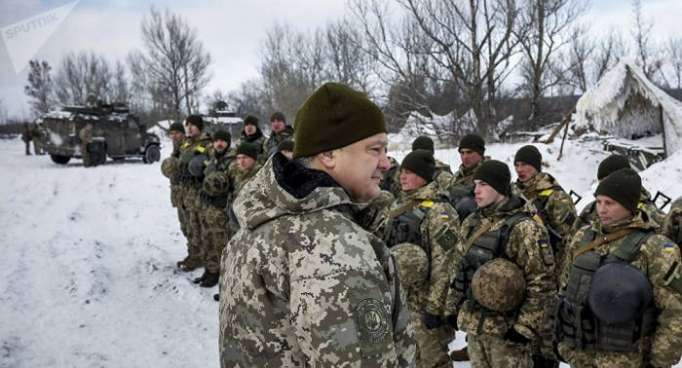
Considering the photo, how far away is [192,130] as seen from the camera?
717cm

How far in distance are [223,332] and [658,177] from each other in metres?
8.74

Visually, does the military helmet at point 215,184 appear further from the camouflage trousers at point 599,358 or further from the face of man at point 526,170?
the camouflage trousers at point 599,358

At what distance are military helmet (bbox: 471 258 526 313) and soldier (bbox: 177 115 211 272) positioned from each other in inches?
193

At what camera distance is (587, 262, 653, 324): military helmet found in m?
2.59

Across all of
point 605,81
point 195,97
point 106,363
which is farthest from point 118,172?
point 195,97

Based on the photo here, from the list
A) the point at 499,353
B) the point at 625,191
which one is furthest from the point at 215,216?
the point at 625,191

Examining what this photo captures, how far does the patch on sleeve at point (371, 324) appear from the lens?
1084mm

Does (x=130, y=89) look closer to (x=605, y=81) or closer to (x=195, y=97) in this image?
(x=195, y=97)

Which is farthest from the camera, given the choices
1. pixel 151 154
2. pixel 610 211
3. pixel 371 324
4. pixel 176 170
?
pixel 151 154

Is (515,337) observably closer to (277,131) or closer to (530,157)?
(530,157)

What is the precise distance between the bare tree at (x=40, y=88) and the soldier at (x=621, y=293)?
5446 cm

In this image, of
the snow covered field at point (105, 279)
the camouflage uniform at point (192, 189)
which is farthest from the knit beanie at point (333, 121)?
the camouflage uniform at point (192, 189)

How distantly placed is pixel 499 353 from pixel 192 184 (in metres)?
5.24

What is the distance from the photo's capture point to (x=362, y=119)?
1329 millimetres
